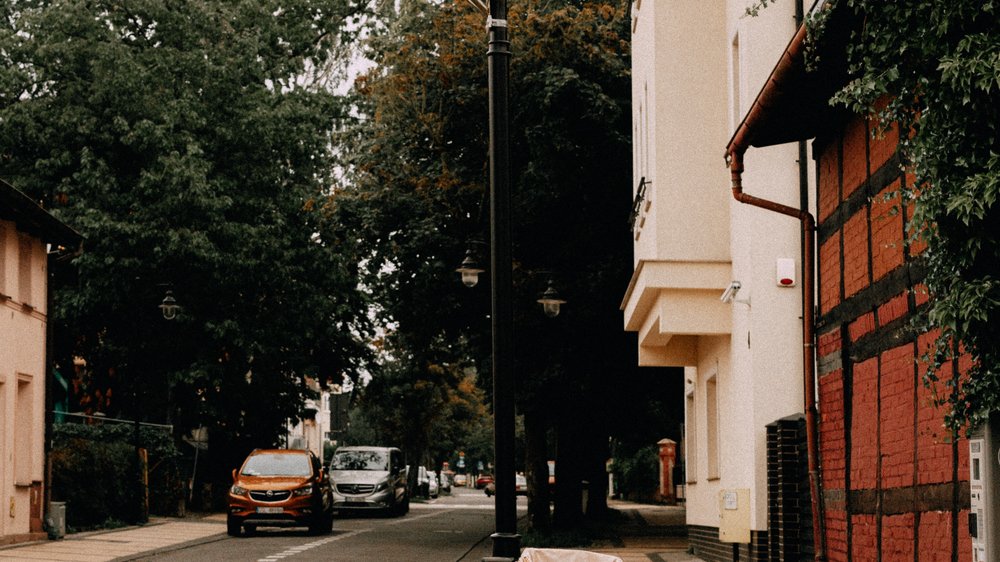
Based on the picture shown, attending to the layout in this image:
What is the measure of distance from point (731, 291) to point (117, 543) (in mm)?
13435

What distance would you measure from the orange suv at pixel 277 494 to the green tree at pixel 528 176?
4065mm

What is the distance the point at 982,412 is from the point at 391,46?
22.6 meters

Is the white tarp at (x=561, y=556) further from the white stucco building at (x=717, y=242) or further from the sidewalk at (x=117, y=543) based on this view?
the sidewalk at (x=117, y=543)

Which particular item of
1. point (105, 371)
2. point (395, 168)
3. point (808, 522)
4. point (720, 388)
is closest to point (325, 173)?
point (105, 371)

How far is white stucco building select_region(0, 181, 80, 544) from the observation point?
24422 millimetres

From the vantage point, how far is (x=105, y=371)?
39000 millimetres

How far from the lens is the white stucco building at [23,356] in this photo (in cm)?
2442

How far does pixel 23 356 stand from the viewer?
84.8ft

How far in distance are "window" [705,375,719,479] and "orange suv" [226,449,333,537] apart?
403 inches

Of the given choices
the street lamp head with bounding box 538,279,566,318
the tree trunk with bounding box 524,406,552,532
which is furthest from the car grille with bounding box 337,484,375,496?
the street lamp head with bounding box 538,279,566,318

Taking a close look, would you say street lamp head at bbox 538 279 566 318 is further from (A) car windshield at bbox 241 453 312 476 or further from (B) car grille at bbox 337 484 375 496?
(B) car grille at bbox 337 484 375 496

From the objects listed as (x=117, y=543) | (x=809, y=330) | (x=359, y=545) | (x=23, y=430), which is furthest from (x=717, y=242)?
(x=23, y=430)

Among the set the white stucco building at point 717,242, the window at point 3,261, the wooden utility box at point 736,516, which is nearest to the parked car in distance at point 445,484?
the window at point 3,261

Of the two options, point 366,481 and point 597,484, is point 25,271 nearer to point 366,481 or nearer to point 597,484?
point 366,481
